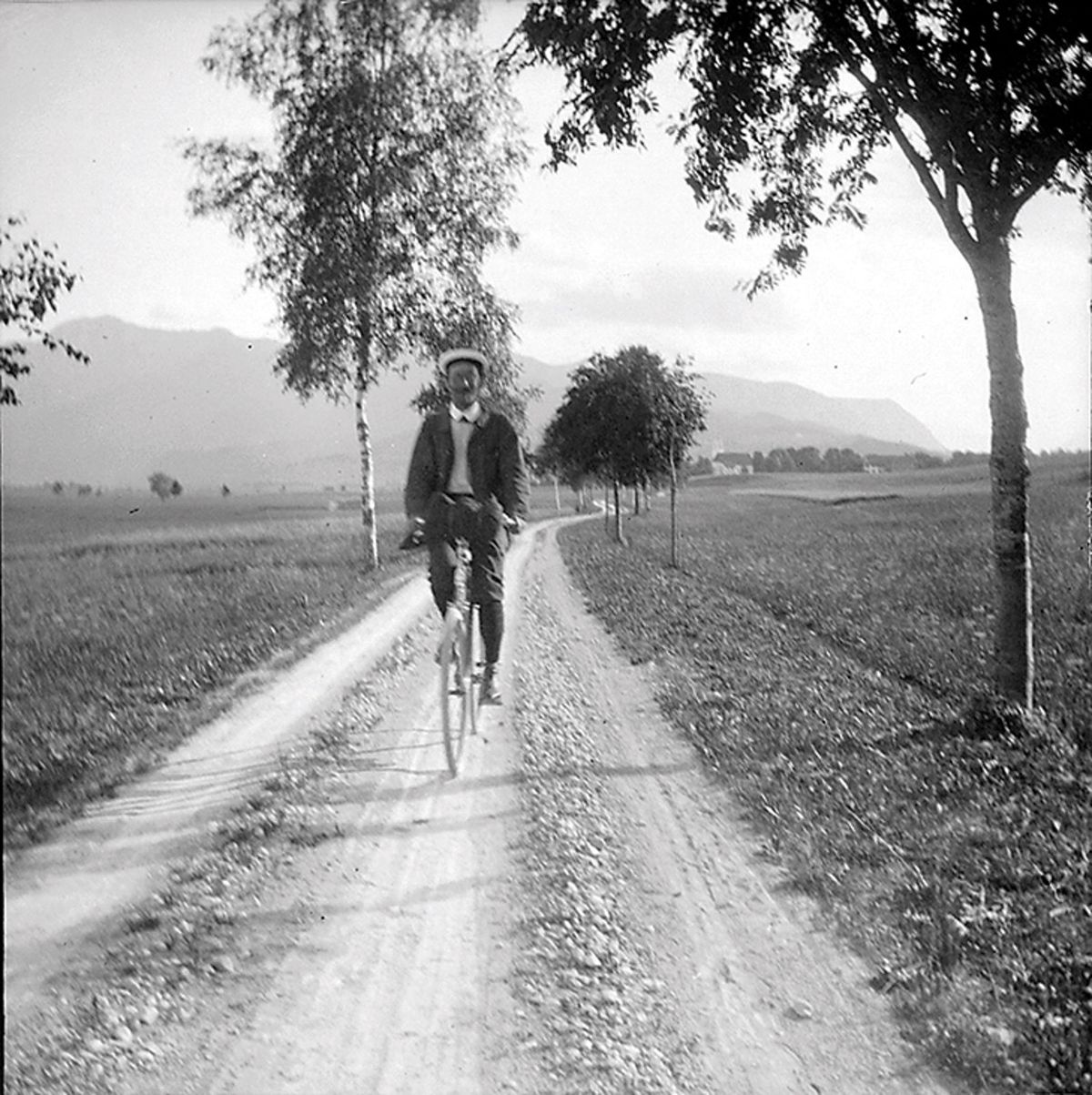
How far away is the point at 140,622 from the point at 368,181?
191 cm

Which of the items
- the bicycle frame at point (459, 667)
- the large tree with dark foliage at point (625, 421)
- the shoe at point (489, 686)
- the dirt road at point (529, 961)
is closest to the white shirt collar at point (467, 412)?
the large tree with dark foliage at point (625, 421)

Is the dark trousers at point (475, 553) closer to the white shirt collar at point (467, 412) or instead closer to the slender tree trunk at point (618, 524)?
the white shirt collar at point (467, 412)

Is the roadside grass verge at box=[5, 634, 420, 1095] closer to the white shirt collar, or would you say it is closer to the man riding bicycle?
the man riding bicycle

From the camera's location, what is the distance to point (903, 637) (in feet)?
27.2

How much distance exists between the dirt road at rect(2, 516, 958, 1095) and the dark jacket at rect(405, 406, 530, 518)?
1758mm

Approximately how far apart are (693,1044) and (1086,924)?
2.19 m

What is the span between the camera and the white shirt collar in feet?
11.9

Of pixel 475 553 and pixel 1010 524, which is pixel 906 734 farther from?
pixel 475 553

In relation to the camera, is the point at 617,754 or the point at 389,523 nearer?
the point at 389,523

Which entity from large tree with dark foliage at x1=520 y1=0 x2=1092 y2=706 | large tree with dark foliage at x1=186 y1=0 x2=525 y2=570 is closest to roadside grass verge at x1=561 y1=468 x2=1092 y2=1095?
large tree with dark foliage at x1=520 y1=0 x2=1092 y2=706

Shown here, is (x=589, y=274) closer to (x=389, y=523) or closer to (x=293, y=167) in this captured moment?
(x=293, y=167)

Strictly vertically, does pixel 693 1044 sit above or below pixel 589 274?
below

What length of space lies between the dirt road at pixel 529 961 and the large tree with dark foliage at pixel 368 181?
2148mm

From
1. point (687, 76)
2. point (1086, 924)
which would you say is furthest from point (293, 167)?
point (1086, 924)
